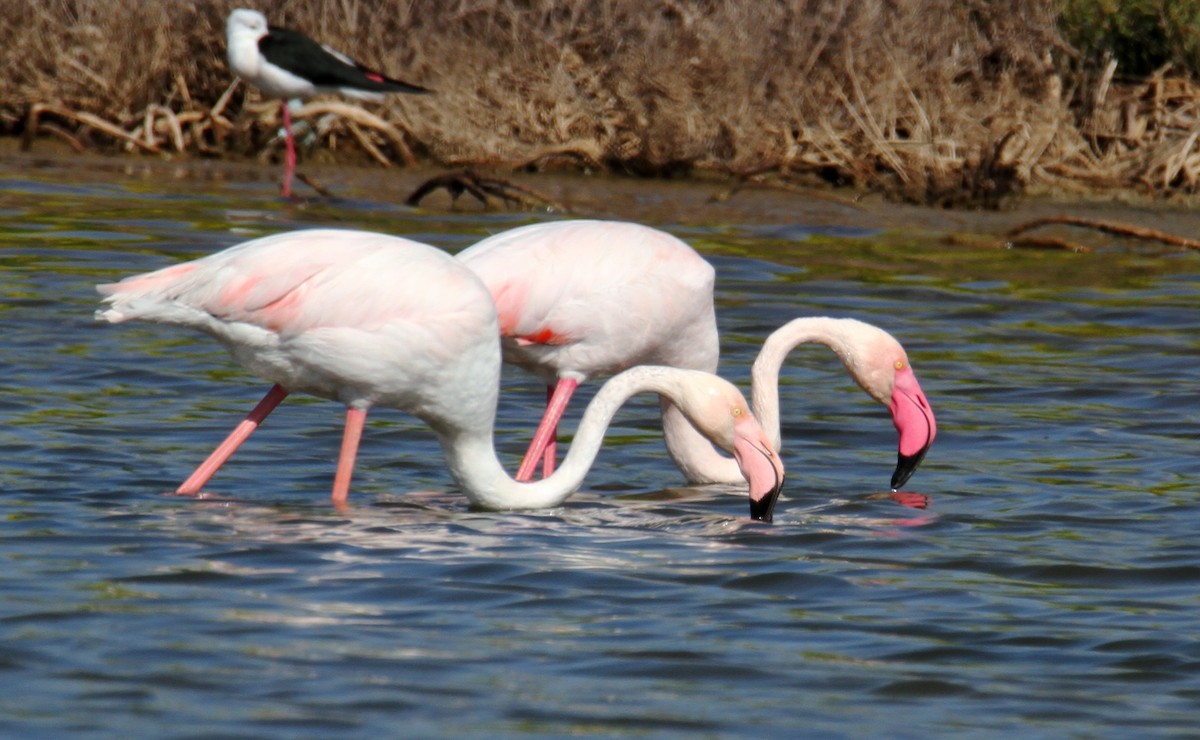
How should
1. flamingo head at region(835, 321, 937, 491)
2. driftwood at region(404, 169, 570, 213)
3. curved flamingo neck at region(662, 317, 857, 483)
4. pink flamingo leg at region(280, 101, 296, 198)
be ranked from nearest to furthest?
1. flamingo head at region(835, 321, 937, 491)
2. curved flamingo neck at region(662, 317, 857, 483)
3. driftwood at region(404, 169, 570, 213)
4. pink flamingo leg at region(280, 101, 296, 198)

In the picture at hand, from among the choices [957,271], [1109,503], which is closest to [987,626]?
[1109,503]

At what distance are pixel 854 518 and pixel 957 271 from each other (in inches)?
212

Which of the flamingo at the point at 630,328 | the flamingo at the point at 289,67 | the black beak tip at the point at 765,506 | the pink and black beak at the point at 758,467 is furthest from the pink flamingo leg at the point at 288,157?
the black beak tip at the point at 765,506

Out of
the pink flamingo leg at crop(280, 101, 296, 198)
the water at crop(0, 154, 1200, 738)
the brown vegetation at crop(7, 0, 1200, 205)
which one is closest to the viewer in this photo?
the water at crop(0, 154, 1200, 738)

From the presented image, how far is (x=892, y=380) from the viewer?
6848 millimetres

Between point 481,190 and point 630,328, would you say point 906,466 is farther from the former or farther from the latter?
point 481,190

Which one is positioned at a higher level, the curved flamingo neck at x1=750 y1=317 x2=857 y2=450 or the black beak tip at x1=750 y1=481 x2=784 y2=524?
the curved flamingo neck at x1=750 y1=317 x2=857 y2=450

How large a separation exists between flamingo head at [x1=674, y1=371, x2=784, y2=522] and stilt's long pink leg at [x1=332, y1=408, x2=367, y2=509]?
1038 millimetres

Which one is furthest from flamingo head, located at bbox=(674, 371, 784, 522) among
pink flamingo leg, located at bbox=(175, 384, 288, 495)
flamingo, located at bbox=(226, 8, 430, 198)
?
flamingo, located at bbox=(226, 8, 430, 198)

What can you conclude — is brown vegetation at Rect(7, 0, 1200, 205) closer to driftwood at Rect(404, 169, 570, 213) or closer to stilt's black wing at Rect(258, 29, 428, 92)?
stilt's black wing at Rect(258, 29, 428, 92)

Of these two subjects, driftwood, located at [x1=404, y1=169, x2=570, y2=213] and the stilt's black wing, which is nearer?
driftwood, located at [x1=404, y1=169, x2=570, y2=213]

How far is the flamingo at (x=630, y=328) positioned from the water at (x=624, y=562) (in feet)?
0.86

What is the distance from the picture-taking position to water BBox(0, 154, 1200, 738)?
422 centimetres

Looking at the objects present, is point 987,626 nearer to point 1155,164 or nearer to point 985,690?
point 985,690
